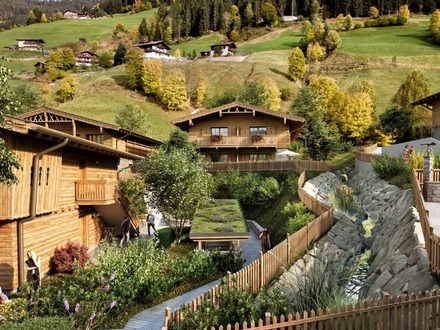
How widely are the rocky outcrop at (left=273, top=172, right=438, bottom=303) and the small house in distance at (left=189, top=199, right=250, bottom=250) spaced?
4384mm

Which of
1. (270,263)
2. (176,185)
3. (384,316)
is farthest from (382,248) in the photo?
(176,185)

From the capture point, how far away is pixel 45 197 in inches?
633

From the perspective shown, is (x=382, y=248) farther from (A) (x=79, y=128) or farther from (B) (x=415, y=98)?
(B) (x=415, y=98)

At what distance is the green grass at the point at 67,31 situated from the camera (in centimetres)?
15262

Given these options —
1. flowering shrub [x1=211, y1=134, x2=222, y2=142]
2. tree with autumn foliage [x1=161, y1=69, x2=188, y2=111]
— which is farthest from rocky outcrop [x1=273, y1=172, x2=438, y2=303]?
tree with autumn foliage [x1=161, y1=69, x2=188, y2=111]

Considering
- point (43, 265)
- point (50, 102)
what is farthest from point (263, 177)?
point (50, 102)

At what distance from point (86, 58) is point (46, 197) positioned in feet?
365

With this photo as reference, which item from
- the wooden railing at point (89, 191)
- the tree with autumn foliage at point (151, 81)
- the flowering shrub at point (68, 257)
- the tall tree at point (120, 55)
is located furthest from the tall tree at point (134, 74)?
the flowering shrub at point (68, 257)

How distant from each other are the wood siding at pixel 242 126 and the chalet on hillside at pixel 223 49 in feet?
268

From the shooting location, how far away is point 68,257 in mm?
17422

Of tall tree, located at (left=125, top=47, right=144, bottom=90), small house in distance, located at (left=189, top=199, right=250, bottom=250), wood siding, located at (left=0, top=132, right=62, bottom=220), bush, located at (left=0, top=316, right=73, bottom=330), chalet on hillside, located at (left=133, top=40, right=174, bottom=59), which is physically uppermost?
chalet on hillside, located at (left=133, top=40, right=174, bottom=59)

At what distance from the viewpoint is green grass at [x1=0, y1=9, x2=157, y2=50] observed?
501ft

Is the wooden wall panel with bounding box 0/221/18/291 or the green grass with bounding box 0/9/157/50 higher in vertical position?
the green grass with bounding box 0/9/157/50

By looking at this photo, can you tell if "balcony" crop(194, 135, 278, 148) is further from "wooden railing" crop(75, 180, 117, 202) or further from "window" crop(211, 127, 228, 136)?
"wooden railing" crop(75, 180, 117, 202)
